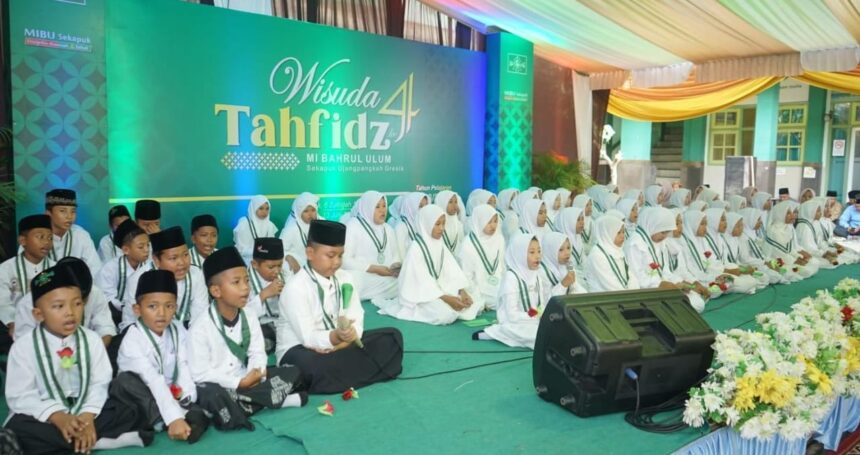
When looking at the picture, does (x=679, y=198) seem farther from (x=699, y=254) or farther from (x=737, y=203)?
(x=699, y=254)

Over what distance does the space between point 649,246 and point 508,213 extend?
2185 millimetres

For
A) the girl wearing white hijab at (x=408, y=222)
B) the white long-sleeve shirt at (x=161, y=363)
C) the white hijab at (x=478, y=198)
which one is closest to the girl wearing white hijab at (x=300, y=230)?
the girl wearing white hijab at (x=408, y=222)

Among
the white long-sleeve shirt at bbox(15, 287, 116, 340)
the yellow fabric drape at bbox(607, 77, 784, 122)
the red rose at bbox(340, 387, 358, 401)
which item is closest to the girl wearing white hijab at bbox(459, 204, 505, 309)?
the red rose at bbox(340, 387, 358, 401)

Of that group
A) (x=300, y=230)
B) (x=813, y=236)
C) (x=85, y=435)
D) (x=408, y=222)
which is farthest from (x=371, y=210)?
(x=813, y=236)

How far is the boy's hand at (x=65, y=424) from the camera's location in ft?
8.86

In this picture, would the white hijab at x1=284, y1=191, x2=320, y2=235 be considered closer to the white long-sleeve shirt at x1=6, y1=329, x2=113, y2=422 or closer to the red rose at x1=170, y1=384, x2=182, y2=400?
the red rose at x1=170, y1=384, x2=182, y2=400

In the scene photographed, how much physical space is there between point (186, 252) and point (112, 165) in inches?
112

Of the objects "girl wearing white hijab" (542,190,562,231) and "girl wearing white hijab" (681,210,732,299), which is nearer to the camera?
"girl wearing white hijab" (681,210,732,299)

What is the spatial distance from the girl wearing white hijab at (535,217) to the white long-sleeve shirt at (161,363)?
13.2 ft

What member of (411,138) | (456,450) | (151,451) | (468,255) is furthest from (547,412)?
(411,138)

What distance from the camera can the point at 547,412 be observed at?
130 inches

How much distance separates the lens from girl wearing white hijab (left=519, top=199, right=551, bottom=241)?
21.3 ft

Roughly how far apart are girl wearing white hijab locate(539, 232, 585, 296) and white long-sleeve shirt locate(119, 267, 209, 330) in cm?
234

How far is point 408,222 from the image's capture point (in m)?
6.72
